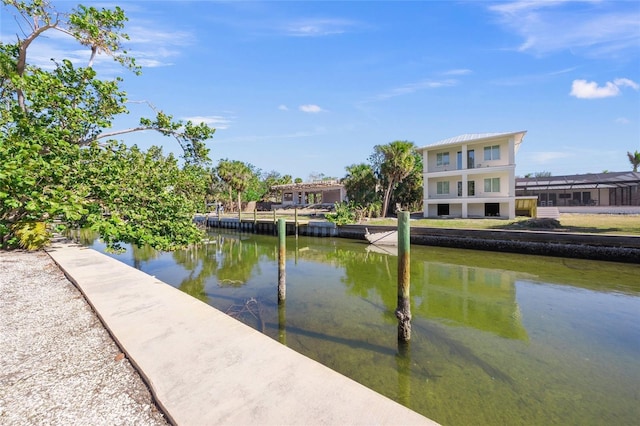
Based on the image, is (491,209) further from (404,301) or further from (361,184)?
(404,301)

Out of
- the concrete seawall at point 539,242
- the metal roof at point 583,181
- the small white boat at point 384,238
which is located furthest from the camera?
the metal roof at point 583,181

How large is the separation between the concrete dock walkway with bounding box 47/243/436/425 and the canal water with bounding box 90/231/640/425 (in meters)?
2.48

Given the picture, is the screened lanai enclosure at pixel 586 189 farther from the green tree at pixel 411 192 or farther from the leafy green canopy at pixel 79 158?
the leafy green canopy at pixel 79 158

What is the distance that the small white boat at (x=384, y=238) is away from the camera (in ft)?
72.9

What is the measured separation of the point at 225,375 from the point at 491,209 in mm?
30426

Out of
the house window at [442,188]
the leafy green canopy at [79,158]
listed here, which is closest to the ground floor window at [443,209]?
the house window at [442,188]

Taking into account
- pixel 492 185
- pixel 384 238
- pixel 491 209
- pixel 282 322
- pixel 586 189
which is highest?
pixel 492 185

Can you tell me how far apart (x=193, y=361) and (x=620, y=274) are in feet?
57.0

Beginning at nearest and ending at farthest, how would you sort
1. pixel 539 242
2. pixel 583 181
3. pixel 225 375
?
1. pixel 225 375
2. pixel 539 242
3. pixel 583 181

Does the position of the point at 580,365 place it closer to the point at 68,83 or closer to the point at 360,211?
the point at 68,83

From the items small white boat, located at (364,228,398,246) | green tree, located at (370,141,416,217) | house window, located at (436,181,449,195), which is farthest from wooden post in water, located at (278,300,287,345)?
house window, located at (436,181,449,195)

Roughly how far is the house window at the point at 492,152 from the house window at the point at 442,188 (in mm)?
4142

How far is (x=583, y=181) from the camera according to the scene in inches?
Answer: 1379

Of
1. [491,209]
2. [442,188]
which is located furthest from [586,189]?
[442,188]
